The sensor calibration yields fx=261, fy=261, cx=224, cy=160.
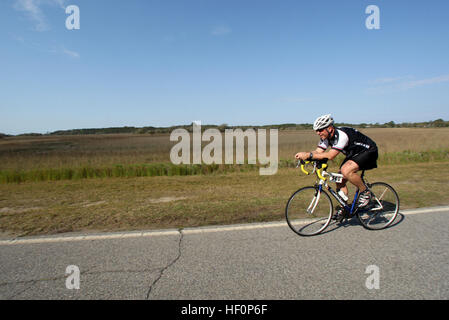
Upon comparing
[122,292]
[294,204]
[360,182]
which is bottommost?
[122,292]

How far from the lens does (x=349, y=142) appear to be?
4.46 meters

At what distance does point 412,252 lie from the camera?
11.8 feet

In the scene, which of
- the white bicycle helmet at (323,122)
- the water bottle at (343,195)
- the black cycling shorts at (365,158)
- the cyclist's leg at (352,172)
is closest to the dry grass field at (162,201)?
the water bottle at (343,195)

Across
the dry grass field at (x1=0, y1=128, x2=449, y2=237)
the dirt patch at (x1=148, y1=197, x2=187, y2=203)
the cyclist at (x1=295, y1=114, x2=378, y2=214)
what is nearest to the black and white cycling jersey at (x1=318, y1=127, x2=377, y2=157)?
the cyclist at (x1=295, y1=114, x2=378, y2=214)

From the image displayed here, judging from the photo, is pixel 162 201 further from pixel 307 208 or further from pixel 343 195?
pixel 343 195

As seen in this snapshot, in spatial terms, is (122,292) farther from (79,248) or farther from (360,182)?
(360,182)

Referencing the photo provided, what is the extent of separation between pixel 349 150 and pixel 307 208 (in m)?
1.26

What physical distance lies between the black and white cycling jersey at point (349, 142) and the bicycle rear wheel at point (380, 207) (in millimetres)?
739

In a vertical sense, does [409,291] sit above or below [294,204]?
below

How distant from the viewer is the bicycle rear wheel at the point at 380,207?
15.2 ft

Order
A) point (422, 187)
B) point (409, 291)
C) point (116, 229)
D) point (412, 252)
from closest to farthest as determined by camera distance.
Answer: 1. point (409, 291)
2. point (412, 252)
3. point (116, 229)
4. point (422, 187)

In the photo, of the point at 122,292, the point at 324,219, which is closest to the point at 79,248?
the point at 122,292

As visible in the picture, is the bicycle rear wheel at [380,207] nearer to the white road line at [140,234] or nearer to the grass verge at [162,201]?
the grass verge at [162,201]
